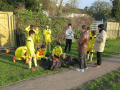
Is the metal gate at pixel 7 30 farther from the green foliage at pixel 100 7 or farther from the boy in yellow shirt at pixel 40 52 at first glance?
the green foliage at pixel 100 7

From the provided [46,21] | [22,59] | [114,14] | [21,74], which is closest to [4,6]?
[46,21]

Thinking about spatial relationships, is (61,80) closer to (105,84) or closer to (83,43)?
(105,84)

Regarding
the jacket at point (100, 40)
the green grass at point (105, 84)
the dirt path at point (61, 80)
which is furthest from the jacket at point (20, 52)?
the jacket at point (100, 40)

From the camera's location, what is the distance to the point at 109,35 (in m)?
15.3

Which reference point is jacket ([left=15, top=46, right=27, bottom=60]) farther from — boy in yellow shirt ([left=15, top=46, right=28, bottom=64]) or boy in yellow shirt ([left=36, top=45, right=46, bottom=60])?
boy in yellow shirt ([left=36, top=45, right=46, bottom=60])

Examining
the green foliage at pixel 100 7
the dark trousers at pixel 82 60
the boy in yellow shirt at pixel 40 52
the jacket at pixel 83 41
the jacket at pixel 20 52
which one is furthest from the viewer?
the green foliage at pixel 100 7

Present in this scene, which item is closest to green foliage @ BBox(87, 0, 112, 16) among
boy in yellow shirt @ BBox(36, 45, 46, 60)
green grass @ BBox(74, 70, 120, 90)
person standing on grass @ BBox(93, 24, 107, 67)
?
person standing on grass @ BBox(93, 24, 107, 67)

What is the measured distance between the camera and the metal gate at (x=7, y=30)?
8.06 meters

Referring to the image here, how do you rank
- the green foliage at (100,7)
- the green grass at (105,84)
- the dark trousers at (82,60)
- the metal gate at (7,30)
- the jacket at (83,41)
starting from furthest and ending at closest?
the green foliage at (100,7)
the metal gate at (7,30)
the dark trousers at (82,60)
the jacket at (83,41)
the green grass at (105,84)

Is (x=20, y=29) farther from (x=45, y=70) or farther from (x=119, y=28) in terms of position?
(x=119, y=28)

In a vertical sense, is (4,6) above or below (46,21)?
above

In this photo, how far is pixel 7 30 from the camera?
322 inches

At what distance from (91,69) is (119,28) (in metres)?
14.1

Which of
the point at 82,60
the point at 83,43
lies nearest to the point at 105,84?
the point at 82,60
